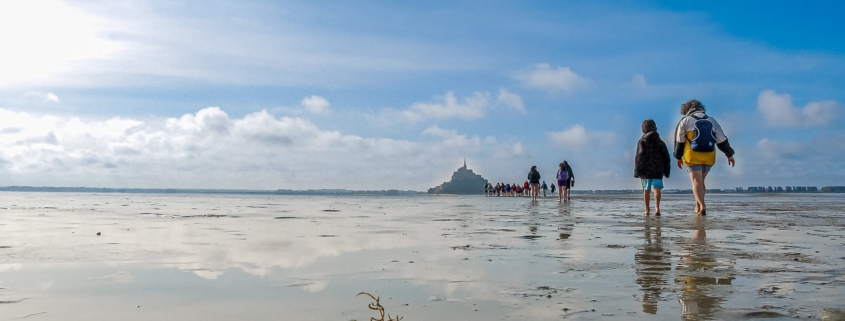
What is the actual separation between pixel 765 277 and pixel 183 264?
13.3 feet

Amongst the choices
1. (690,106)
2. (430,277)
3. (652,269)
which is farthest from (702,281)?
(690,106)

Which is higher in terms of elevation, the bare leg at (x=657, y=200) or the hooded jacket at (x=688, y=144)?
the hooded jacket at (x=688, y=144)

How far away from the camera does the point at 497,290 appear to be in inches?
148

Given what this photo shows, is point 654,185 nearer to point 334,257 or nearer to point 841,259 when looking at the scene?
point 841,259

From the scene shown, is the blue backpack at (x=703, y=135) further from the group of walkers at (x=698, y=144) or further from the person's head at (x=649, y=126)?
the person's head at (x=649, y=126)

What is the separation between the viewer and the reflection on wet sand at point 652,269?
3402 mm

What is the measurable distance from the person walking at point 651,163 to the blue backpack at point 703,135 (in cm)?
151

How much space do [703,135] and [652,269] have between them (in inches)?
291

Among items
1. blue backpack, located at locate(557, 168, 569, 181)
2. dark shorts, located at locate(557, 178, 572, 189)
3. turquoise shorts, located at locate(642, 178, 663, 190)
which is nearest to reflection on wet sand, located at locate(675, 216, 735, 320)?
Answer: turquoise shorts, located at locate(642, 178, 663, 190)

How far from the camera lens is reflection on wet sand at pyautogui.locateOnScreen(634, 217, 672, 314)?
3402 millimetres

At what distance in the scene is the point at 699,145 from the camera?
440 inches

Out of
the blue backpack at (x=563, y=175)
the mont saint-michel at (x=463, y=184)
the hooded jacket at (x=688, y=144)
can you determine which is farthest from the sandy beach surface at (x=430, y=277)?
the mont saint-michel at (x=463, y=184)

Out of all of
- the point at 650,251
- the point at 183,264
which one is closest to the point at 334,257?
the point at 183,264

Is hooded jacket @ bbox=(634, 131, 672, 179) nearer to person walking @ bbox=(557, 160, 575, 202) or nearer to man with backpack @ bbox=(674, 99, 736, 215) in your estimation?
man with backpack @ bbox=(674, 99, 736, 215)
